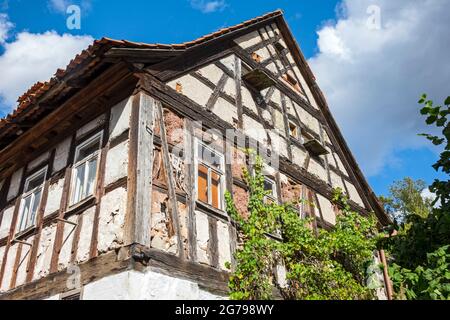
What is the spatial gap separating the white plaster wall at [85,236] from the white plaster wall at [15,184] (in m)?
3.07

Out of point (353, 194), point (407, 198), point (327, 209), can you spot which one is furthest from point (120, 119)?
point (407, 198)

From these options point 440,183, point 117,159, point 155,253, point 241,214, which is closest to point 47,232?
point 117,159

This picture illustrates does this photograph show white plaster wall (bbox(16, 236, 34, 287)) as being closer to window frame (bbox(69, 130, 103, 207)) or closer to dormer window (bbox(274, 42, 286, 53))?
window frame (bbox(69, 130, 103, 207))

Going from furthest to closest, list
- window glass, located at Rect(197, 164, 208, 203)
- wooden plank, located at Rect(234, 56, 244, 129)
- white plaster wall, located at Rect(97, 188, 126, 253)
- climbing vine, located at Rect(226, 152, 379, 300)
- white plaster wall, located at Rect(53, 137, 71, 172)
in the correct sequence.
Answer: wooden plank, located at Rect(234, 56, 244, 129), white plaster wall, located at Rect(53, 137, 71, 172), window glass, located at Rect(197, 164, 208, 203), climbing vine, located at Rect(226, 152, 379, 300), white plaster wall, located at Rect(97, 188, 126, 253)

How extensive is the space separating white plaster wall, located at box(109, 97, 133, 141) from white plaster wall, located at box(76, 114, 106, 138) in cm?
28

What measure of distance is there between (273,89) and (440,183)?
622 cm

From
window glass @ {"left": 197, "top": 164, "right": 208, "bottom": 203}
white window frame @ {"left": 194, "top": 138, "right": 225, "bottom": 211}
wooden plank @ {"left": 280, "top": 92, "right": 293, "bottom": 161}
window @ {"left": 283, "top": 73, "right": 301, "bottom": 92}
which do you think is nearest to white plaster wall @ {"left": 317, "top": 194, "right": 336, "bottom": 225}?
wooden plank @ {"left": 280, "top": 92, "right": 293, "bottom": 161}

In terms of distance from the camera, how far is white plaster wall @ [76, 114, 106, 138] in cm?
751

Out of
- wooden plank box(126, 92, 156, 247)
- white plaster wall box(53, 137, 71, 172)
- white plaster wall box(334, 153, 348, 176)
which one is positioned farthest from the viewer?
white plaster wall box(334, 153, 348, 176)

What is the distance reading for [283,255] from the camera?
7.83 m

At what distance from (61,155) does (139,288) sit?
3.67 meters

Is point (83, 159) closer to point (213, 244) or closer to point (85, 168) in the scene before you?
point (85, 168)

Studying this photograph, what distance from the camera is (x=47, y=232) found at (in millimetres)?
7336
